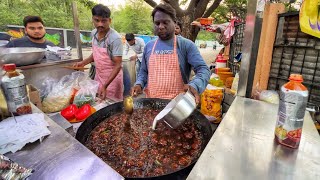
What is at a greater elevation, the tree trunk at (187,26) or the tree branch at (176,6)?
the tree branch at (176,6)

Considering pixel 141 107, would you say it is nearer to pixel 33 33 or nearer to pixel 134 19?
pixel 33 33

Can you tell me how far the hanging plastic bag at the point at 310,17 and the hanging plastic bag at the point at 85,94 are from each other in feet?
7.64

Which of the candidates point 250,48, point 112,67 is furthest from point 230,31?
point 250,48

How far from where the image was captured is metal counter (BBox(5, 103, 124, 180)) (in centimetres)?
72

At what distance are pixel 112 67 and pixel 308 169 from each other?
9.57 feet

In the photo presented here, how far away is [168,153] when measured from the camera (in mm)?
1293

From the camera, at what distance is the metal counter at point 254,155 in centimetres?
73

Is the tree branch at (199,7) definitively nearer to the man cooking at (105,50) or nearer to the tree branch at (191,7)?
the tree branch at (191,7)

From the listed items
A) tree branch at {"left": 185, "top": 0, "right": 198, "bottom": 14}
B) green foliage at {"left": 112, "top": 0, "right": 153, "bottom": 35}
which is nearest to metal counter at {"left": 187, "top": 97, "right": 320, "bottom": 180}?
tree branch at {"left": 185, "top": 0, "right": 198, "bottom": 14}

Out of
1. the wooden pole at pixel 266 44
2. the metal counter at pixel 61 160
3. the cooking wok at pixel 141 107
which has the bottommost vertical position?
the cooking wok at pixel 141 107

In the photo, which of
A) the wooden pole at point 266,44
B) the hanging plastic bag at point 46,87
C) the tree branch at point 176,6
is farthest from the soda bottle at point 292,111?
the tree branch at point 176,6

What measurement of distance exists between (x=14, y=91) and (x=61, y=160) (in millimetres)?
652

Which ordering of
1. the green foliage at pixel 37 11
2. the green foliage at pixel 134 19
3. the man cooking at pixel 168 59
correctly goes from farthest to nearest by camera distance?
the green foliage at pixel 134 19 < the green foliage at pixel 37 11 < the man cooking at pixel 168 59

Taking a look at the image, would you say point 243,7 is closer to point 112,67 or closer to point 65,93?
point 112,67
